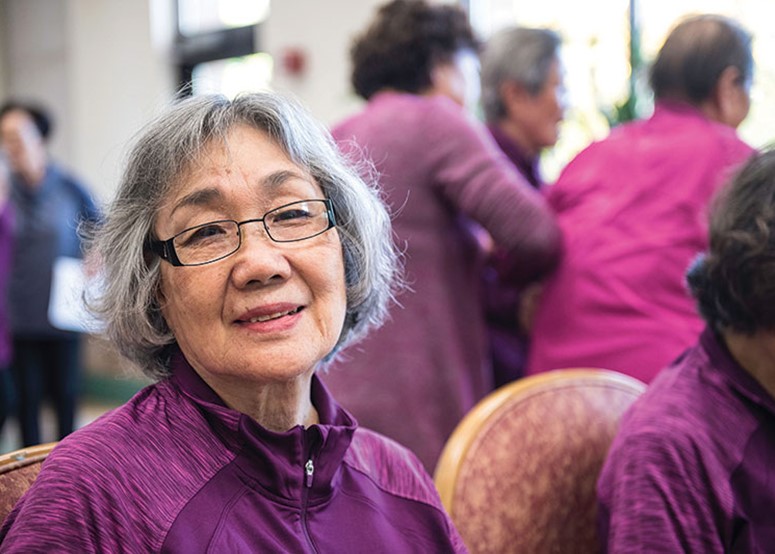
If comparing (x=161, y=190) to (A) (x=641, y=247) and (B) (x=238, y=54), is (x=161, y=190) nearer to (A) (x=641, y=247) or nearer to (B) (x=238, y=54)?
(A) (x=641, y=247)

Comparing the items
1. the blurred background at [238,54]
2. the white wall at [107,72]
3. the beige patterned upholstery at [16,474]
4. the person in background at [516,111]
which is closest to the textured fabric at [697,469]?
the beige patterned upholstery at [16,474]

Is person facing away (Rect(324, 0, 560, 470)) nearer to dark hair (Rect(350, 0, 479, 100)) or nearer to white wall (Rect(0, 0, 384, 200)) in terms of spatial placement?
dark hair (Rect(350, 0, 479, 100))

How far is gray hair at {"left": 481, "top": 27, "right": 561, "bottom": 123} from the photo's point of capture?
7.98ft

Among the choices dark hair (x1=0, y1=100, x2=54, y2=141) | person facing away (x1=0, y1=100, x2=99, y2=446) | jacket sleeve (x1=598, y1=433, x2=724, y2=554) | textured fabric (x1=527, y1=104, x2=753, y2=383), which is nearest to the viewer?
jacket sleeve (x1=598, y1=433, x2=724, y2=554)

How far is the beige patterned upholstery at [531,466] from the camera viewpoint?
54.0 inches

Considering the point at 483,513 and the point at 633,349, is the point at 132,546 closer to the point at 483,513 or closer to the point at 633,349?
the point at 483,513

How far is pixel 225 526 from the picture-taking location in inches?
40.1

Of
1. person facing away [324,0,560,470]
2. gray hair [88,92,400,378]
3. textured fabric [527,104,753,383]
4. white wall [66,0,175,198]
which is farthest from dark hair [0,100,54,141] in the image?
gray hair [88,92,400,378]

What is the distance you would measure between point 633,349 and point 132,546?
4.17ft

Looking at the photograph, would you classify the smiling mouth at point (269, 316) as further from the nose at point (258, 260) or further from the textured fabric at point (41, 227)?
the textured fabric at point (41, 227)

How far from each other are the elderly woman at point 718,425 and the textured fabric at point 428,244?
0.60 metres

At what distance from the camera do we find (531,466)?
1.44 meters

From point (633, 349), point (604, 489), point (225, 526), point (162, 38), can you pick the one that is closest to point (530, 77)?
point (633, 349)

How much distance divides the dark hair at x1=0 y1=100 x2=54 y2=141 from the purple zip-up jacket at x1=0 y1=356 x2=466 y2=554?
12.0ft
